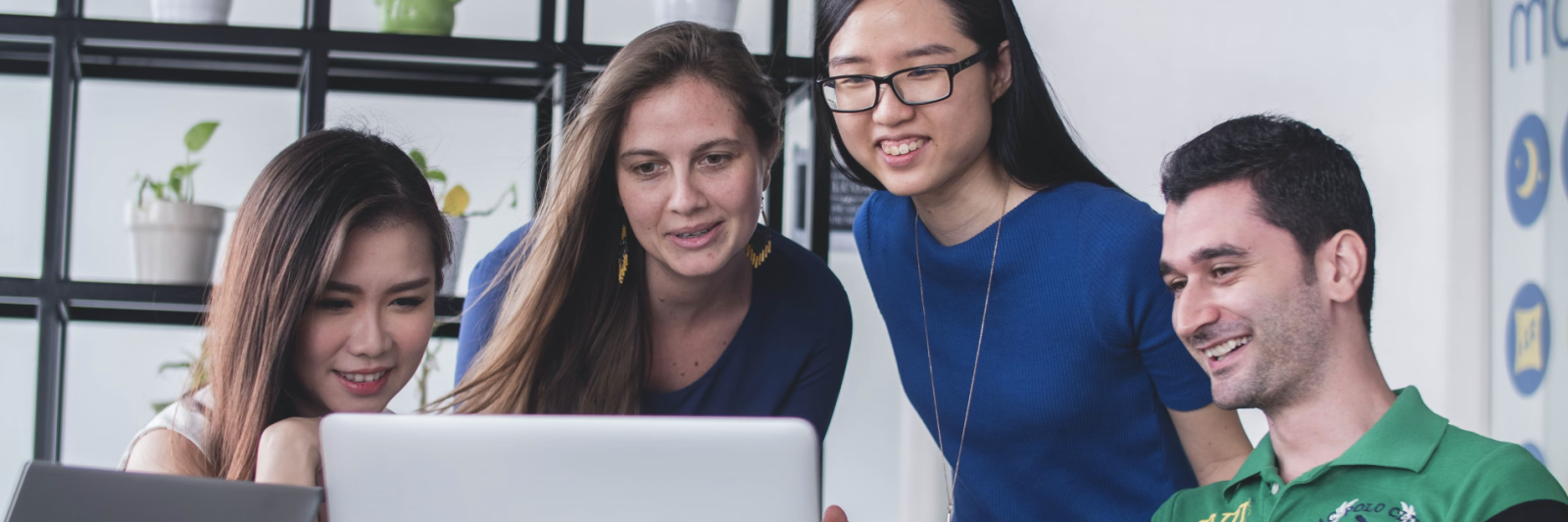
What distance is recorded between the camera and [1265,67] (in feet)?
9.77

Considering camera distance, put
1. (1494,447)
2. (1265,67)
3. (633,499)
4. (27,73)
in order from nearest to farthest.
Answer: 1. (633,499)
2. (1494,447)
3. (27,73)
4. (1265,67)

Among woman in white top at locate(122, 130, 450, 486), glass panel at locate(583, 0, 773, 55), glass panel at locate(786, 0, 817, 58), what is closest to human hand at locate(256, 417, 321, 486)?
woman in white top at locate(122, 130, 450, 486)

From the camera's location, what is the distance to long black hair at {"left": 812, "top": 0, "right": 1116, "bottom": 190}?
146cm

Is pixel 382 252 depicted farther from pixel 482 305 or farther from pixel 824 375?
pixel 824 375

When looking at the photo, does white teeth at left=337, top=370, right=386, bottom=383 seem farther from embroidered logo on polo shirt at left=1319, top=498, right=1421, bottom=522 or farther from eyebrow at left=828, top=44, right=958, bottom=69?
embroidered logo on polo shirt at left=1319, top=498, right=1421, bottom=522

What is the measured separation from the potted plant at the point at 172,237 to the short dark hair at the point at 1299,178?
6.14ft

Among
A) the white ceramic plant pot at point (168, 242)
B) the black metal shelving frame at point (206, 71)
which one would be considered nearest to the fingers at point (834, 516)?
the black metal shelving frame at point (206, 71)

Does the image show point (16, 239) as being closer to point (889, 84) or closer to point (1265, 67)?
point (889, 84)

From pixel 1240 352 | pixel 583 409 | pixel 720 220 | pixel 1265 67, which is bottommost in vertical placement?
pixel 583 409

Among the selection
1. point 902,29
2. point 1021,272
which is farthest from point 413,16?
point 1021,272

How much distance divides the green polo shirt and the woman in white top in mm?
948

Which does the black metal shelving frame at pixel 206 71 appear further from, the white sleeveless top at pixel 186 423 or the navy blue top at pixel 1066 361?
the white sleeveless top at pixel 186 423

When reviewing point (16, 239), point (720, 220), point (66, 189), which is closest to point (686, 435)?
point (720, 220)

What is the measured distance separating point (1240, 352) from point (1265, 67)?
202cm
